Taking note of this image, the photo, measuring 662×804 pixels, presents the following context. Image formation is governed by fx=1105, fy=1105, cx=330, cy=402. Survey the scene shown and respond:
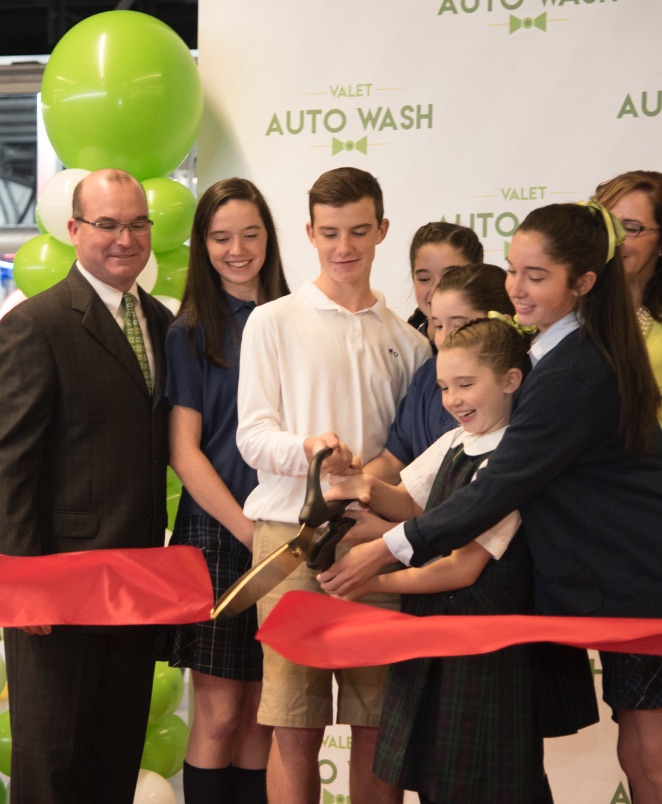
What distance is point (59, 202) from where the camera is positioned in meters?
3.98

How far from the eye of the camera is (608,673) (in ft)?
8.21

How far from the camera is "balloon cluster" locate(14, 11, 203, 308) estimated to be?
3.98 meters

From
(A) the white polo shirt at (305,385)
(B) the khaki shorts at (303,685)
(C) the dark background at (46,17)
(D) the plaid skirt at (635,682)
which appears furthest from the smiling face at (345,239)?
(C) the dark background at (46,17)

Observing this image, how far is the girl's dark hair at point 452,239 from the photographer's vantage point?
3195mm

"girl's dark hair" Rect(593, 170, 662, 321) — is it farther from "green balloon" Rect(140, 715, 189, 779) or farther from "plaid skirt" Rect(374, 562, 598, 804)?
"green balloon" Rect(140, 715, 189, 779)

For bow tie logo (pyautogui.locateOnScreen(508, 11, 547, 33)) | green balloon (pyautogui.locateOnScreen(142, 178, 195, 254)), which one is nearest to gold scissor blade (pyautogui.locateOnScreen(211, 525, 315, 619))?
green balloon (pyautogui.locateOnScreen(142, 178, 195, 254))

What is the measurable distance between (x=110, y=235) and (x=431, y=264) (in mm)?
921

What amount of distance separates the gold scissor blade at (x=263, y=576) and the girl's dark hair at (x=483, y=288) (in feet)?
2.52

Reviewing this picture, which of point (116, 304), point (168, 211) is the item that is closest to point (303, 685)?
point (116, 304)

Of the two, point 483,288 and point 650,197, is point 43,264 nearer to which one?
point 483,288

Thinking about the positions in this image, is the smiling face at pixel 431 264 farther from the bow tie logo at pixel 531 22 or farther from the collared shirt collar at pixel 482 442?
the bow tie logo at pixel 531 22

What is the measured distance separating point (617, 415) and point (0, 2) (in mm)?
6478

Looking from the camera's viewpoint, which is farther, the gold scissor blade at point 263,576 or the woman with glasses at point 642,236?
the woman with glasses at point 642,236

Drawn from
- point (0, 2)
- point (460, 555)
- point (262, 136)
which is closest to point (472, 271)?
point (460, 555)
